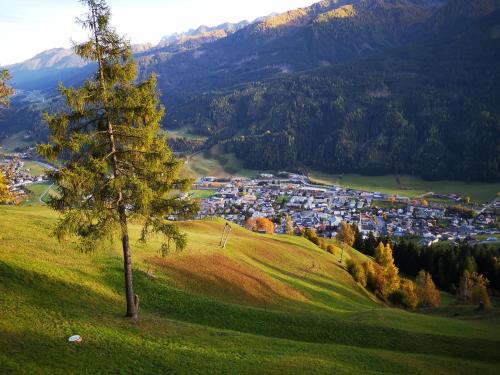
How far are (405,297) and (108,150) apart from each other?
70646 mm

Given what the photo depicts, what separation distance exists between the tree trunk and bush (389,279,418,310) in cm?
6440

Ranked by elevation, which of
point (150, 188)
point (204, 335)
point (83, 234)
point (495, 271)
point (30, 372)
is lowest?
point (495, 271)

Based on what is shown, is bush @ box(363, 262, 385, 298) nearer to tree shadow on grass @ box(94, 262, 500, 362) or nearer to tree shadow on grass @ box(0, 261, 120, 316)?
tree shadow on grass @ box(94, 262, 500, 362)

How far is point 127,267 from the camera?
26203 mm

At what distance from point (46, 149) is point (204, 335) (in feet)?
49.9

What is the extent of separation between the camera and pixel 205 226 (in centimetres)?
7250

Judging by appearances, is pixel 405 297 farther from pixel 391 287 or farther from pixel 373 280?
pixel 373 280

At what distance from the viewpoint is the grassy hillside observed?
22016 mm

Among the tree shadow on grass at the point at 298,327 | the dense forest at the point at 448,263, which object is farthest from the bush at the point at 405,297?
the tree shadow on grass at the point at 298,327

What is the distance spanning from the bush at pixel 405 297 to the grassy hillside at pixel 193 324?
1154 inches

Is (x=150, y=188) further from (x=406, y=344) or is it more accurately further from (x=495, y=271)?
(x=495, y=271)

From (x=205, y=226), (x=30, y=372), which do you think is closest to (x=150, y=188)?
(x=30, y=372)

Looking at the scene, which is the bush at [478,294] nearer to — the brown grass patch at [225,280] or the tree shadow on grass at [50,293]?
the brown grass patch at [225,280]

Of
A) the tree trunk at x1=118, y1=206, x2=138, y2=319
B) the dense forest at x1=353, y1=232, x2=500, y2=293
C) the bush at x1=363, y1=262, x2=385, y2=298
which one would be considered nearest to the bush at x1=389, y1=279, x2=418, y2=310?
the bush at x1=363, y1=262, x2=385, y2=298
